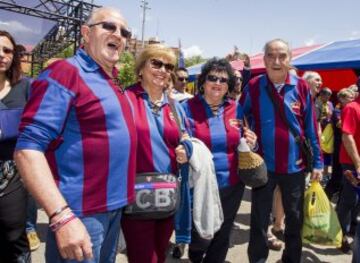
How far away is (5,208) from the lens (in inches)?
96.7

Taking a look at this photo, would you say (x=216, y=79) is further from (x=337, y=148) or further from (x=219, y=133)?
(x=337, y=148)

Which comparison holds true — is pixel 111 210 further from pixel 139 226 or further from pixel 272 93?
pixel 272 93

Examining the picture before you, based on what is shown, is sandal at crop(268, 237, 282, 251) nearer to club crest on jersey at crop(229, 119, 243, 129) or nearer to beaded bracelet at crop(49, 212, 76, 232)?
club crest on jersey at crop(229, 119, 243, 129)

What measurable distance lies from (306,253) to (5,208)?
127 inches

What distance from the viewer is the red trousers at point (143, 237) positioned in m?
2.30

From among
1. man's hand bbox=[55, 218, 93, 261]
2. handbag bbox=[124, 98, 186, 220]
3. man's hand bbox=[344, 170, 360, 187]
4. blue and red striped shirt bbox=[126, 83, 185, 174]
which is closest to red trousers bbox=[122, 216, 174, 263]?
handbag bbox=[124, 98, 186, 220]

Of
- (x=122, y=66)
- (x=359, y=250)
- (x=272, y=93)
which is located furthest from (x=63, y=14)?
(x=122, y=66)

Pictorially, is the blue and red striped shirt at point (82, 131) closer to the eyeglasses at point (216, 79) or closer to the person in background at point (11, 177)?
the person in background at point (11, 177)

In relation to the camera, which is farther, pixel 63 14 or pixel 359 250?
pixel 63 14

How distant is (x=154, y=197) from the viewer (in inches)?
86.5

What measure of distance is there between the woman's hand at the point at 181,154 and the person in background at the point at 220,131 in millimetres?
485

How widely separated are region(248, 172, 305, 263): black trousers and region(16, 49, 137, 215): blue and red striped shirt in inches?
74.9

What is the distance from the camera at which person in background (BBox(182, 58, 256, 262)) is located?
295cm

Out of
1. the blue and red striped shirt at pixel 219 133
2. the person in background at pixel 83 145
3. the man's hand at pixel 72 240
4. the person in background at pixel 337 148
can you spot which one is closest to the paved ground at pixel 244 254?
the blue and red striped shirt at pixel 219 133
